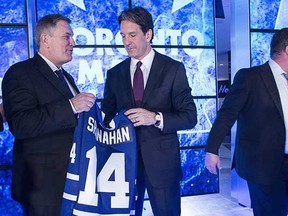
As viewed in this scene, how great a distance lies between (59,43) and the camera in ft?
5.77

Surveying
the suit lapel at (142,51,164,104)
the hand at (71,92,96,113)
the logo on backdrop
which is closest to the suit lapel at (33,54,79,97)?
the hand at (71,92,96,113)

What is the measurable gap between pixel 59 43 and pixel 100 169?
68cm

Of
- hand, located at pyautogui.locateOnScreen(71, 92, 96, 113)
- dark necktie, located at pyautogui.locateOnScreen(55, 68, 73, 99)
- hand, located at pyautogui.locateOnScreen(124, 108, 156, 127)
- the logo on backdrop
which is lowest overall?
the logo on backdrop

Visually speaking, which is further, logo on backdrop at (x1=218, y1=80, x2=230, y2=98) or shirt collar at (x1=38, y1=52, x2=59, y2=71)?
logo on backdrop at (x1=218, y1=80, x2=230, y2=98)

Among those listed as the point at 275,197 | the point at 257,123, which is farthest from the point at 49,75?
the point at 275,197

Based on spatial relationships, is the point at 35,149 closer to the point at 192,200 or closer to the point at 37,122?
the point at 37,122

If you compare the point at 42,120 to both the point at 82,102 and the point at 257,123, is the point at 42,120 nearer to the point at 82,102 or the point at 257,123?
the point at 82,102

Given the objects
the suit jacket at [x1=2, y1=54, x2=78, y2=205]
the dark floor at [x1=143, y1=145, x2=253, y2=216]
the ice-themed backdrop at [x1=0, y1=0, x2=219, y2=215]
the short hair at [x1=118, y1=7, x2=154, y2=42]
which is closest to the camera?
the suit jacket at [x1=2, y1=54, x2=78, y2=205]

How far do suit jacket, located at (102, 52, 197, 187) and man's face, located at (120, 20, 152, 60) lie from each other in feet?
0.35

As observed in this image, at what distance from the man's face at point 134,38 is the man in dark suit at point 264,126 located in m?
0.59

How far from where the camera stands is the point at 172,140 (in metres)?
1.92

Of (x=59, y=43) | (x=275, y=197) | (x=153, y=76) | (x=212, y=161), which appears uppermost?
(x=59, y=43)

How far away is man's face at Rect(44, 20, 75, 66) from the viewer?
175 centimetres

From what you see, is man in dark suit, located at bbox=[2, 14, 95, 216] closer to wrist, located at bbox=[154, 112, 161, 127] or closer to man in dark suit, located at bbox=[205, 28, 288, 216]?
wrist, located at bbox=[154, 112, 161, 127]
